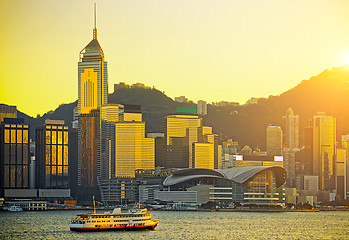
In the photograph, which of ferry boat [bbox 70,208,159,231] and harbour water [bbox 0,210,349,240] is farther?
ferry boat [bbox 70,208,159,231]

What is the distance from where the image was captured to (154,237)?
10569cm

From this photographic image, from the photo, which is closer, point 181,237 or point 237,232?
point 181,237

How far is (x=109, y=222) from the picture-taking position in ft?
371

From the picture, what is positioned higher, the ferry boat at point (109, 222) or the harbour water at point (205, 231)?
the ferry boat at point (109, 222)

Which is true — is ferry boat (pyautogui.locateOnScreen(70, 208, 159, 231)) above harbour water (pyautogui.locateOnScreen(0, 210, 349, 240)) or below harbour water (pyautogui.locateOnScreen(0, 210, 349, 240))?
above

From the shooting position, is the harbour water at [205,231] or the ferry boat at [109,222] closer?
the harbour water at [205,231]

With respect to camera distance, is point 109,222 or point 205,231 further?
point 205,231

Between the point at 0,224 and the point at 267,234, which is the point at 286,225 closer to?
the point at 267,234

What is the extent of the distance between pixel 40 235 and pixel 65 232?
174 inches

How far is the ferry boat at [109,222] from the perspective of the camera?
112m

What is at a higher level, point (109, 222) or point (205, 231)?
point (109, 222)

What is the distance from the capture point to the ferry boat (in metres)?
112

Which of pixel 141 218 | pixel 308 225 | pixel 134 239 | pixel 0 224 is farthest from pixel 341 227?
pixel 0 224

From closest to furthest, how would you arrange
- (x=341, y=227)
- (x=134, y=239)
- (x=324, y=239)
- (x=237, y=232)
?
(x=134, y=239)
(x=324, y=239)
(x=237, y=232)
(x=341, y=227)
